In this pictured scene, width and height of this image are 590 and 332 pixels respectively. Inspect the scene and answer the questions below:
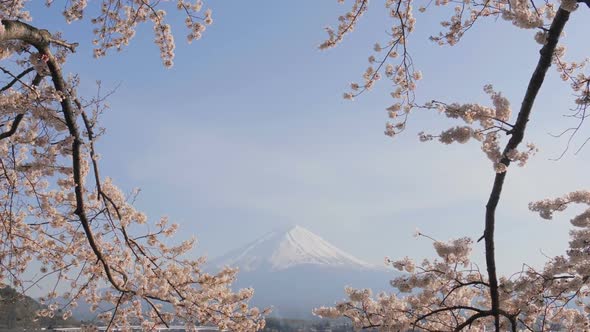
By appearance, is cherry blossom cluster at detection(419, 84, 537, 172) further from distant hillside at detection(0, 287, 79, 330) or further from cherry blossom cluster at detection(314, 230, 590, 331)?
distant hillside at detection(0, 287, 79, 330)

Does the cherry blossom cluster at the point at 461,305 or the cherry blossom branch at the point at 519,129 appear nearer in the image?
the cherry blossom branch at the point at 519,129

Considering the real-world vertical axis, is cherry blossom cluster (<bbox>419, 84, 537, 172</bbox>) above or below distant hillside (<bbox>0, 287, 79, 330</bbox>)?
above

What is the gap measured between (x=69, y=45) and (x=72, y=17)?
43.5 inches

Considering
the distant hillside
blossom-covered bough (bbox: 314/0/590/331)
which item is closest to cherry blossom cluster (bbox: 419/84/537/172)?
blossom-covered bough (bbox: 314/0/590/331)

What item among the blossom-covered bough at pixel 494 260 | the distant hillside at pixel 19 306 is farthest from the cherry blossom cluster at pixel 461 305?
the distant hillside at pixel 19 306

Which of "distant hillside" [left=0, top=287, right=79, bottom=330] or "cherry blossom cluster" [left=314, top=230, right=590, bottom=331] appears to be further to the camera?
"distant hillside" [left=0, top=287, right=79, bottom=330]

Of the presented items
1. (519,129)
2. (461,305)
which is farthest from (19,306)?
(519,129)

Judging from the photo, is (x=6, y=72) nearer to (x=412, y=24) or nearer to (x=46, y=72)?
(x=46, y=72)

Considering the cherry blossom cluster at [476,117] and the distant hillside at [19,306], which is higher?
the cherry blossom cluster at [476,117]

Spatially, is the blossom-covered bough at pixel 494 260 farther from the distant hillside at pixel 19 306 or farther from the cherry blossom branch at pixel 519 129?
the distant hillside at pixel 19 306

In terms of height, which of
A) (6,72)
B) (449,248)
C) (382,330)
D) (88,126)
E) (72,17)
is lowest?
(382,330)

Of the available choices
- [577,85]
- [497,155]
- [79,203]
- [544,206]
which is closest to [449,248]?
[544,206]

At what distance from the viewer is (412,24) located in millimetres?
4328

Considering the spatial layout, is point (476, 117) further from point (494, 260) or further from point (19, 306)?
point (19, 306)
